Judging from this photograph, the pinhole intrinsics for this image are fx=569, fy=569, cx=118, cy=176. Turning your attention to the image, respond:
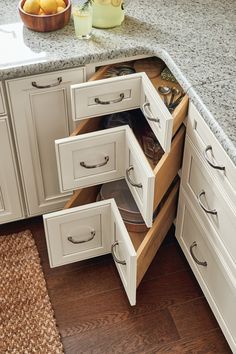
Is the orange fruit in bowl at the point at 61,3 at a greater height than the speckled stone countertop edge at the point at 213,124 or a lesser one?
greater

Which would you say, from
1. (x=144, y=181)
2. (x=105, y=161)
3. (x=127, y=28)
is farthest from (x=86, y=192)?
(x=127, y=28)

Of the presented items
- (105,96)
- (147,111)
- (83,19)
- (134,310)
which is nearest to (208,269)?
(134,310)

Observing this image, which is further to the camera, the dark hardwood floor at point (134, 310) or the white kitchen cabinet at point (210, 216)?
the dark hardwood floor at point (134, 310)

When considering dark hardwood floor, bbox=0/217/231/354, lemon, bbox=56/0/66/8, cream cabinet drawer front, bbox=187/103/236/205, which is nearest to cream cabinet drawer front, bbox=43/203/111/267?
dark hardwood floor, bbox=0/217/231/354

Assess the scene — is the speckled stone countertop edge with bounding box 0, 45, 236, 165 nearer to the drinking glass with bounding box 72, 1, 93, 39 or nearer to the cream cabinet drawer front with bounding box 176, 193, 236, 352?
the drinking glass with bounding box 72, 1, 93, 39

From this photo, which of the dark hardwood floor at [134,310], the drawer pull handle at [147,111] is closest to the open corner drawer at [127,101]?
the drawer pull handle at [147,111]

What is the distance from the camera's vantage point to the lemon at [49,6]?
6.28 ft

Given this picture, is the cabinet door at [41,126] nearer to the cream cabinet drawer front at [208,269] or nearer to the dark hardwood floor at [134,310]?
the dark hardwood floor at [134,310]

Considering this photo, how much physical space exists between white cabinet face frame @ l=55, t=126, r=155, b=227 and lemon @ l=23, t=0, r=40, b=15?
47 centimetres

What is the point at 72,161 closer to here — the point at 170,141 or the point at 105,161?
the point at 105,161

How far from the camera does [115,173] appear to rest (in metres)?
2.00

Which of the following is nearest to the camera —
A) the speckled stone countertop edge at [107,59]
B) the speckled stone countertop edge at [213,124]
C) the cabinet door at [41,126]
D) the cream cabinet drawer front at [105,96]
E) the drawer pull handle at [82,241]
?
the speckled stone countertop edge at [213,124]

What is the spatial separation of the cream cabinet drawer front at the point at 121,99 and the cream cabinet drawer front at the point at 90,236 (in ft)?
1.02

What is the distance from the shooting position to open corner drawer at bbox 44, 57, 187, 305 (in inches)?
70.3
